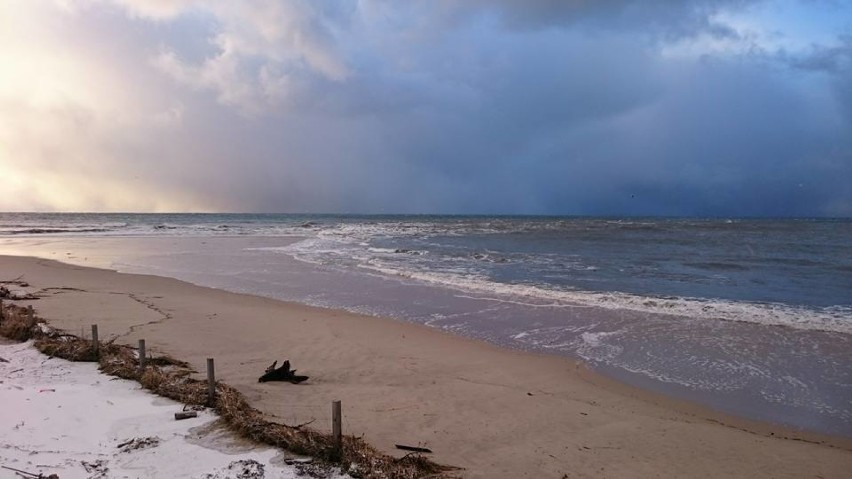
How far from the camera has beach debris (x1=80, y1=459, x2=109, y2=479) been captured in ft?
14.8

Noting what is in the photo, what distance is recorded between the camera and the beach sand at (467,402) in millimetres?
5301

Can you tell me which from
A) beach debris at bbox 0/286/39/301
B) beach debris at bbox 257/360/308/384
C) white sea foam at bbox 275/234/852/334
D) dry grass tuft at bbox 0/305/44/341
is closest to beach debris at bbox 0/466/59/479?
beach debris at bbox 257/360/308/384

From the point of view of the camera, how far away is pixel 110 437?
524 cm

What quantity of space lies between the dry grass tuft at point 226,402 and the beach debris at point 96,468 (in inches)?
45.9

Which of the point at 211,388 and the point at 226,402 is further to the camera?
the point at 211,388

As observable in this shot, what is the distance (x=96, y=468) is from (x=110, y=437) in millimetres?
657

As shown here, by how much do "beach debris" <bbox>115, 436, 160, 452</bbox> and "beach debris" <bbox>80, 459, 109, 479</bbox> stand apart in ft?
0.80

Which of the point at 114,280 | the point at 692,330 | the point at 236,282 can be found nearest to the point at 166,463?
the point at 692,330

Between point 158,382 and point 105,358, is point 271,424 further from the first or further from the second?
point 105,358

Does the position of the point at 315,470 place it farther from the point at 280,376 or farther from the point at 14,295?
the point at 14,295

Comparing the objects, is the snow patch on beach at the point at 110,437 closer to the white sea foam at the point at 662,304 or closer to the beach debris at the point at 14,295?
the beach debris at the point at 14,295

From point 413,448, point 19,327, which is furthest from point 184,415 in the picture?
point 19,327

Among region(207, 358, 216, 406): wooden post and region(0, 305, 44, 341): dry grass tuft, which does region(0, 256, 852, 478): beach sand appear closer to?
region(207, 358, 216, 406): wooden post

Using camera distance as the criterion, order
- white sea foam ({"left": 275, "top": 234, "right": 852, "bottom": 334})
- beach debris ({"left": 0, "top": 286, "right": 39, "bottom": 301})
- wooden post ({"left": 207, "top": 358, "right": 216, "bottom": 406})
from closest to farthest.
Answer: wooden post ({"left": 207, "top": 358, "right": 216, "bottom": 406}) < white sea foam ({"left": 275, "top": 234, "right": 852, "bottom": 334}) < beach debris ({"left": 0, "top": 286, "right": 39, "bottom": 301})
